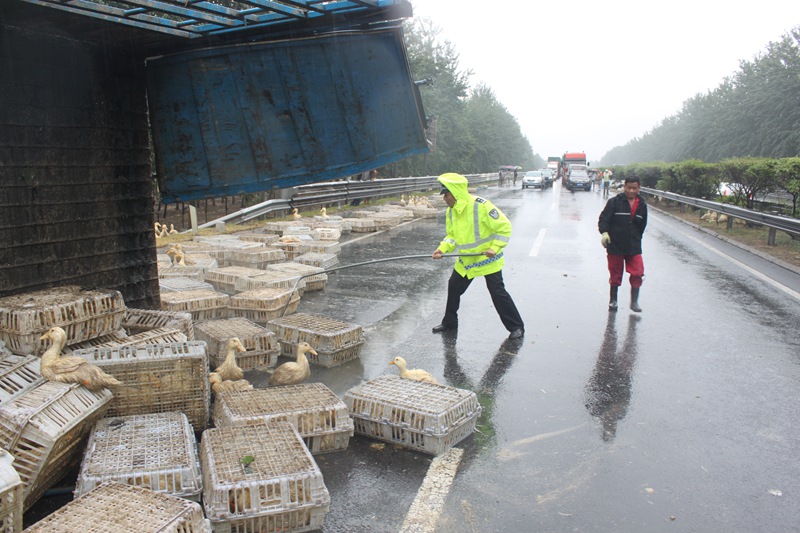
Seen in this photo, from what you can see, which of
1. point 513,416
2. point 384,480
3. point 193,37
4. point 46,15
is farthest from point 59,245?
point 513,416

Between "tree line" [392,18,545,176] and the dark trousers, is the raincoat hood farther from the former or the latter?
"tree line" [392,18,545,176]

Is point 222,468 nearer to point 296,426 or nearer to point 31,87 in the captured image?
point 296,426

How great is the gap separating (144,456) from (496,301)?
4529 millimetres

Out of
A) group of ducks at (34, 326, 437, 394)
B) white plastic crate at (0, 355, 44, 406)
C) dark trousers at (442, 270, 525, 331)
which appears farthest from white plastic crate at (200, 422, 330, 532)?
dark trousers at (442, 270, 525, 331)

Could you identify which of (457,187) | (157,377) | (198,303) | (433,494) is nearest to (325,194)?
(198,303)

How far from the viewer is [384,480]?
393cm

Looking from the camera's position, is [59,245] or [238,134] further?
[238,134]

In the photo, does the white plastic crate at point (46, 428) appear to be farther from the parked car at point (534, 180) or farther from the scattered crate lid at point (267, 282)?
the parked car at point (534, 180)

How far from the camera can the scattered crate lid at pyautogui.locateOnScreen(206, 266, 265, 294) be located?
27.5 ft

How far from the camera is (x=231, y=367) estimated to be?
531 centimetres

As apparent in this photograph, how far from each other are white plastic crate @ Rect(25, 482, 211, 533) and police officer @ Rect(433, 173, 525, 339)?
461 cm

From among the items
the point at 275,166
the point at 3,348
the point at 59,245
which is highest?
the point at 275,166

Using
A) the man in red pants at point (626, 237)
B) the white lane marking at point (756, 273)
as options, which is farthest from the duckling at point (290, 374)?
the white lane marking at point (756, 273)

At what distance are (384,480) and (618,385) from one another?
9.20 ft
